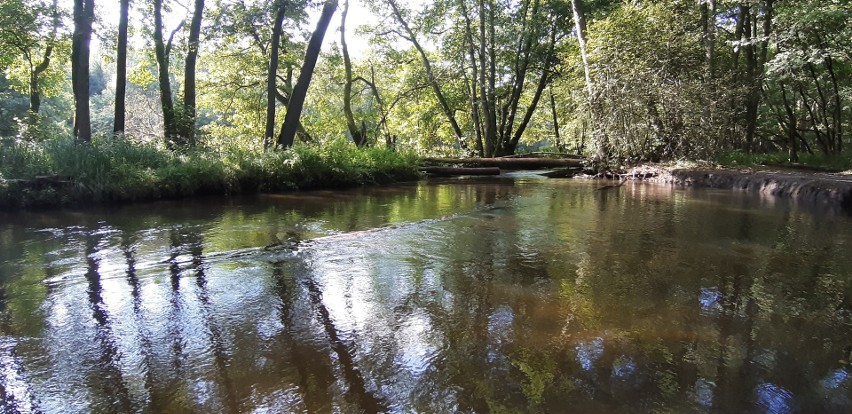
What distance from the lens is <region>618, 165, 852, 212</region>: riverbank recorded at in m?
10.2

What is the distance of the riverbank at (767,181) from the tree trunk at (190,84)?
13.4 m

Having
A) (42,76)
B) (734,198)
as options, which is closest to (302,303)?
(734,198)

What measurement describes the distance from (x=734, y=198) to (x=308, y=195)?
955 centimetres

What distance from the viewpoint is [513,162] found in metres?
21.1

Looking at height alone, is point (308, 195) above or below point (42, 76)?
below

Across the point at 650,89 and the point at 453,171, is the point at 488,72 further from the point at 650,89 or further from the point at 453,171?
the point at 650,89

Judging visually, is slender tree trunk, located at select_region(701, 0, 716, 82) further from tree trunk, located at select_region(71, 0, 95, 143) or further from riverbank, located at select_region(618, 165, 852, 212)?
tree trunk, located at select_region(71, 0, 95, 143)

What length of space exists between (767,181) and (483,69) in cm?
1362

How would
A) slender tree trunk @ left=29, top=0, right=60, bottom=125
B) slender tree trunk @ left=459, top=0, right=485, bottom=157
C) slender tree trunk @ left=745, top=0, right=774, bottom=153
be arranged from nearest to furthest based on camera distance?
slender tree trunk @ left=29, top=0, right=60, bottom=125 < slender tree trunk @ left=745, top=0, right=774, bottom=153 < slender tree trunk @ left=459, top=0, right=485, bottom=157

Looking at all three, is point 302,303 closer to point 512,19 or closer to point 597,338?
point 597,338

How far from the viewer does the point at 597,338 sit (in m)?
3.31

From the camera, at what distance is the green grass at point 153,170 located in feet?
31.4

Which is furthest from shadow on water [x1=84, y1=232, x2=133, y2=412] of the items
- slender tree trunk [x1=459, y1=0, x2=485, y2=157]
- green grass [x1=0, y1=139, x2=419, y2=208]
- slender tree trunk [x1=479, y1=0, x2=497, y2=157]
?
slender tree trunk [x1=459, y1=0, x2=485, y2=157]

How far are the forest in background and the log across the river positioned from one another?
4.21ft
